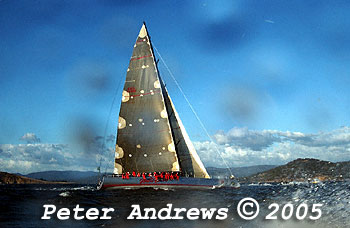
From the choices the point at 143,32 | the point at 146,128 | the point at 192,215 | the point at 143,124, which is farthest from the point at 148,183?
the point at 192,215

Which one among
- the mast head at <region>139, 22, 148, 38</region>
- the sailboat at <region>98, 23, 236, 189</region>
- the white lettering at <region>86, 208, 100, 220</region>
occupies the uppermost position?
the mast head at <region>139, 22, 148, 38</region>

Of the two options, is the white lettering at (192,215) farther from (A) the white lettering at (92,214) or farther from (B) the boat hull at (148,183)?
(B) the boat hull at (148,183)

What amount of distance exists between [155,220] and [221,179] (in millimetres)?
35099

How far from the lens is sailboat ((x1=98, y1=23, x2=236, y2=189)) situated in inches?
1822

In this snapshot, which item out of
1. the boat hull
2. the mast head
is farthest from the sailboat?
the mast head

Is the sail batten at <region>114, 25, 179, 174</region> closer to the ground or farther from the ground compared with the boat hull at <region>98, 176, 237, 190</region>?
farther from the ground

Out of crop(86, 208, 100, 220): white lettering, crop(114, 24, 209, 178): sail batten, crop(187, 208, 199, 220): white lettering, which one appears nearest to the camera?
crop(187, 208, 199, 220): white lettering

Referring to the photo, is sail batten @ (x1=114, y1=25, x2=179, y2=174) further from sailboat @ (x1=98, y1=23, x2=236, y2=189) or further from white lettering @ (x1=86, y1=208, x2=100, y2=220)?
white lettering @ (x1=86, y1=208, x2=100, y2=220)

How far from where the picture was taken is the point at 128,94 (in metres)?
→ 48.9

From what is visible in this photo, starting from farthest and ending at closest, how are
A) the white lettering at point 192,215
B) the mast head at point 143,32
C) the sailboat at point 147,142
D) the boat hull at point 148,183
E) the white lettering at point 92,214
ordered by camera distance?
1. the mast head at point 143,32
2. the sailboat at point 147,142
3. the boat hull at point 148,183
4. the white lettering at point 92,214
5. the white lettering at point 192,215

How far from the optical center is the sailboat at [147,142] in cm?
4628

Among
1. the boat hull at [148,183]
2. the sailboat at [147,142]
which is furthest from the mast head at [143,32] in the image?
the boat hull at [148,183]

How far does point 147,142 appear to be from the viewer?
47656 mm

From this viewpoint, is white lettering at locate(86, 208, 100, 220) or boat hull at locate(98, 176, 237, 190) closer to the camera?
white lettering at locate(86, 208, 100, 220)
